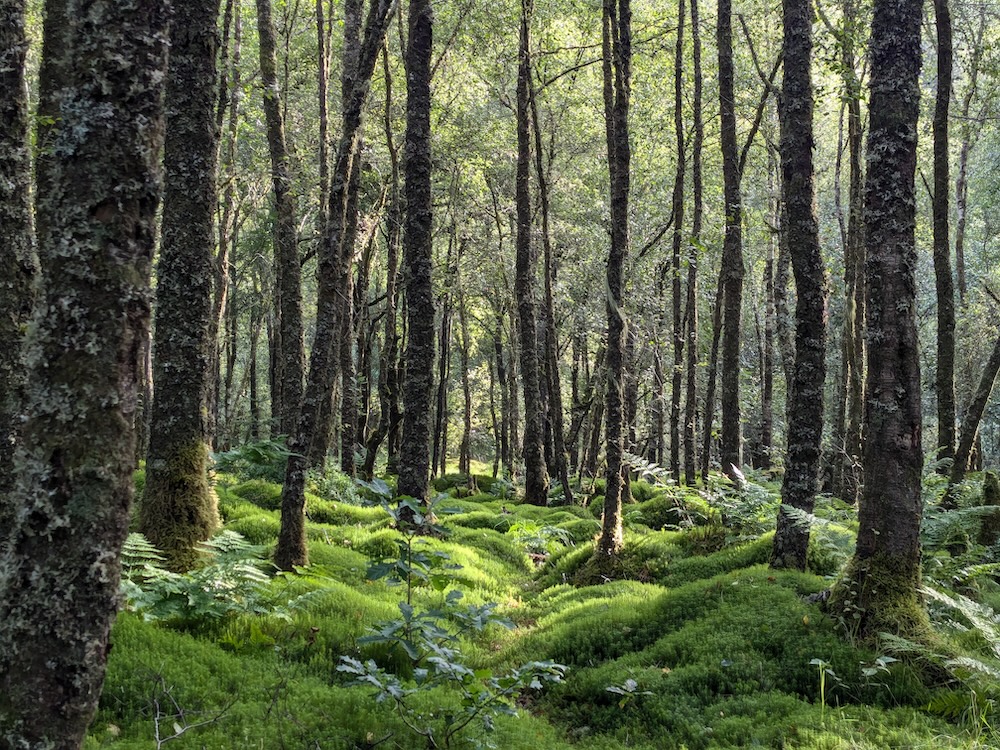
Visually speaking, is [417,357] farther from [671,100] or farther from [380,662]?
[671,100]

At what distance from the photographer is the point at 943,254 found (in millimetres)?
12578

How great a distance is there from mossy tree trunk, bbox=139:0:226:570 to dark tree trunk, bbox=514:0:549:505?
1082 centimetres

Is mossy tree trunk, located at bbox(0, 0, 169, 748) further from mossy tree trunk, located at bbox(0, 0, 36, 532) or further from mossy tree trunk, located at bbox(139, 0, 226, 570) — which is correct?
mossy tree trunk, located at bbox(139, 0, 226, 570)

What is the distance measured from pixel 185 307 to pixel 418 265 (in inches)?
198

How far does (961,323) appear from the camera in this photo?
3020 cm

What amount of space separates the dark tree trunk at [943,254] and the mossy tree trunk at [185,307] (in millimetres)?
11843

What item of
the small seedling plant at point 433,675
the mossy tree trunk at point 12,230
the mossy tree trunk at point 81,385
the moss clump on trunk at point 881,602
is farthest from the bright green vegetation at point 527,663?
the mossy tree trunk at point 12,230

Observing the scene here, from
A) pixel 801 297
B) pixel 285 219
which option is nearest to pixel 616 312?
pixel 801 297

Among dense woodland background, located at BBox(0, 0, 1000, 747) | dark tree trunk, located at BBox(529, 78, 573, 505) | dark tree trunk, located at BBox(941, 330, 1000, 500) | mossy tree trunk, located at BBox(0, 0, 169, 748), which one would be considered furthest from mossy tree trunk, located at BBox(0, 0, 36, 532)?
dark tree trunk, located at BBox(941, 330, 1000, 500)

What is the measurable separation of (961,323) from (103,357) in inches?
1400

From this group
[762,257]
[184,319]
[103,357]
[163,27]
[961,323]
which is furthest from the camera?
[762,257]

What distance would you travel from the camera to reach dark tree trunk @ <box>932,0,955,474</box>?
12.1 metres

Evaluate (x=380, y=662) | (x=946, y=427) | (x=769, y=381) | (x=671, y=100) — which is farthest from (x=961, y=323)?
(x=380, y=662)

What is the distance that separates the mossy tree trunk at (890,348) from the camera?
5863 millimetres
